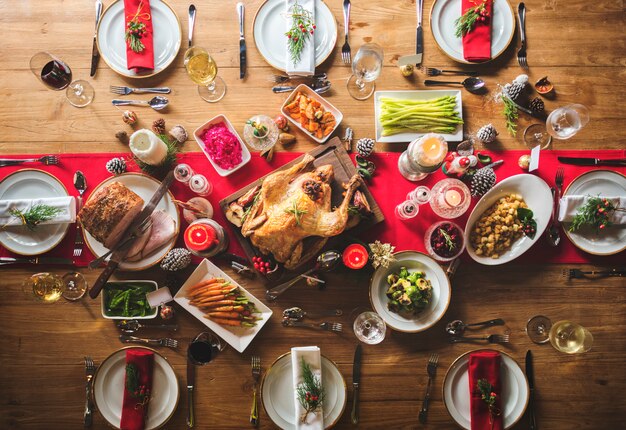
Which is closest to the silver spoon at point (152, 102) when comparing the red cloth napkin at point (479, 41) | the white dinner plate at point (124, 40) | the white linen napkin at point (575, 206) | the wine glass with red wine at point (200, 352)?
the white dinner plate at point (124, 40)

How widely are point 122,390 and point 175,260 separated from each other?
2.83 feet

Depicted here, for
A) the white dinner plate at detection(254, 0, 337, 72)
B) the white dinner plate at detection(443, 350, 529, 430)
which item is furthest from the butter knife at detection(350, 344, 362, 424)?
the white dinner plate at detection(254, 0, 337, 72)

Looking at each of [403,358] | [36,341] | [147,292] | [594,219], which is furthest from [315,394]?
[594,219]

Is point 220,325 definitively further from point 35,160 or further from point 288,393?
point 35,160

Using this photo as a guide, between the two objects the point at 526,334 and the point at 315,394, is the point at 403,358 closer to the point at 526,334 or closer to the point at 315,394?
the point at 315,394

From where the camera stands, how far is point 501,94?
2.59 metres

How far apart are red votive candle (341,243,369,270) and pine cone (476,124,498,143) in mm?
996

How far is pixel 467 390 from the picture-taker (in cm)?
249

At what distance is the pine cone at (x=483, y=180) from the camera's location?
8.05 ft

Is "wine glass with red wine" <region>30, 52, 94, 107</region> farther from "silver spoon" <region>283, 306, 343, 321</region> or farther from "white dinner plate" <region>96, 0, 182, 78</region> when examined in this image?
"silver spoon" <region>283, 306, 343, 321</region>

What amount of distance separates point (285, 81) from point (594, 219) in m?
2.01

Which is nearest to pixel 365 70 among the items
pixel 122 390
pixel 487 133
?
pixel 487 133

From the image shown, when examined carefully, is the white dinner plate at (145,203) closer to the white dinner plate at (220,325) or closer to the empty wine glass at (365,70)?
the white dinner plate at (220,325)

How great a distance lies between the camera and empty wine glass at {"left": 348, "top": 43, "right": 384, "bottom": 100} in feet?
8.29
